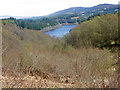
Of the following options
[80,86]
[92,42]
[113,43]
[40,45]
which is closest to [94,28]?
[92,42]

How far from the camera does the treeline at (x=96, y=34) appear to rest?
70.1ft

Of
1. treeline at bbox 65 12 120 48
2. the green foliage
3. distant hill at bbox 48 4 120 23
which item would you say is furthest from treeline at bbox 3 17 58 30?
distant hill at bbox 48 4 120 23

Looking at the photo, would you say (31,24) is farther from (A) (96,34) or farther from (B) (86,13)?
(A) (96,34)

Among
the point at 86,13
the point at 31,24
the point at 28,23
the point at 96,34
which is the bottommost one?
the point at 96,34

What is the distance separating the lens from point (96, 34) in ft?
71.4

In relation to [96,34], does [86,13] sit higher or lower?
higher

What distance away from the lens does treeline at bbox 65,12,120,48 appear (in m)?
21.4

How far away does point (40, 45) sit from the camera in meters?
19.7

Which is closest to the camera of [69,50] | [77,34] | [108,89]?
[108,89]

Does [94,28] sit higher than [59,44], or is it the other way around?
[94,28]

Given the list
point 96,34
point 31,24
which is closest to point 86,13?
point 31,24

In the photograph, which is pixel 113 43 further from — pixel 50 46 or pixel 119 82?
pixel 119 82

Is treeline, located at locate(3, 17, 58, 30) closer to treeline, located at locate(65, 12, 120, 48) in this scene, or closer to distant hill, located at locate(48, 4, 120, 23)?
treeline, located at locate(65, 12, 120, 48)

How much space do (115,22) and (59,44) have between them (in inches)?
294
